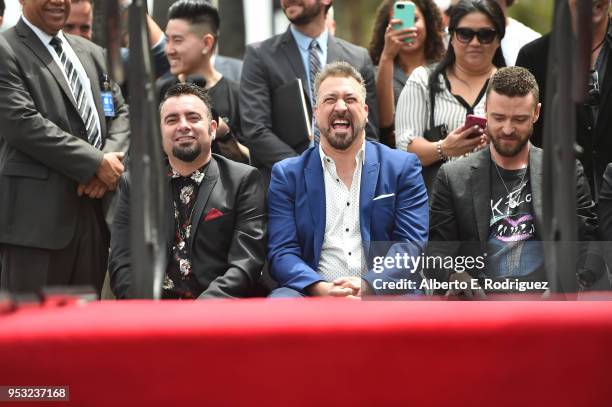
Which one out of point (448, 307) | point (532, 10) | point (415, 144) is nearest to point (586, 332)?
point (448, 307)

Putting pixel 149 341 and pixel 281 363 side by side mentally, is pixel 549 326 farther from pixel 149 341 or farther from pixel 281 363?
pixel 149 341

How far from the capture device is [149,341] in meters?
2.30

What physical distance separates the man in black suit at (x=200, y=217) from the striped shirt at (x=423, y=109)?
3.48 feet

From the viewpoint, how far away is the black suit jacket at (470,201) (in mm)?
4445

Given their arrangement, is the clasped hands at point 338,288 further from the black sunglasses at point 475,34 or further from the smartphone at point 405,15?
the smartphone at point 405,15

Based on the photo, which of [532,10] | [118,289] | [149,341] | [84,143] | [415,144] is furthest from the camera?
[532,10]

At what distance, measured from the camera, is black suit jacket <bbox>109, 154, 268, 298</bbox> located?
15.3 ft

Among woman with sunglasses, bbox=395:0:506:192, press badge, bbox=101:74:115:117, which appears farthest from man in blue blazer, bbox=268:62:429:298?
press badge, bbox=101:74:115:117

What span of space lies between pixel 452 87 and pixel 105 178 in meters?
2.01

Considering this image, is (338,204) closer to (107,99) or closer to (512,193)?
(512,193)

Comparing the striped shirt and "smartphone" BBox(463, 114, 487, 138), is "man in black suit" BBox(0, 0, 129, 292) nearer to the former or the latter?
A: the striped shirt

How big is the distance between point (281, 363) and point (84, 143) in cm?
306

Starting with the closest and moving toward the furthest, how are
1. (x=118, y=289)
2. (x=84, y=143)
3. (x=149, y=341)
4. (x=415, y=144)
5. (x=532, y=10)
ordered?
1. (x=149, y=341)
2. (x=118, y=289)
3. (x=84, y=143)
4. (x=415, y=144)
5. (x=532, y=10)

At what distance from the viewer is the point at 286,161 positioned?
4977 mm
